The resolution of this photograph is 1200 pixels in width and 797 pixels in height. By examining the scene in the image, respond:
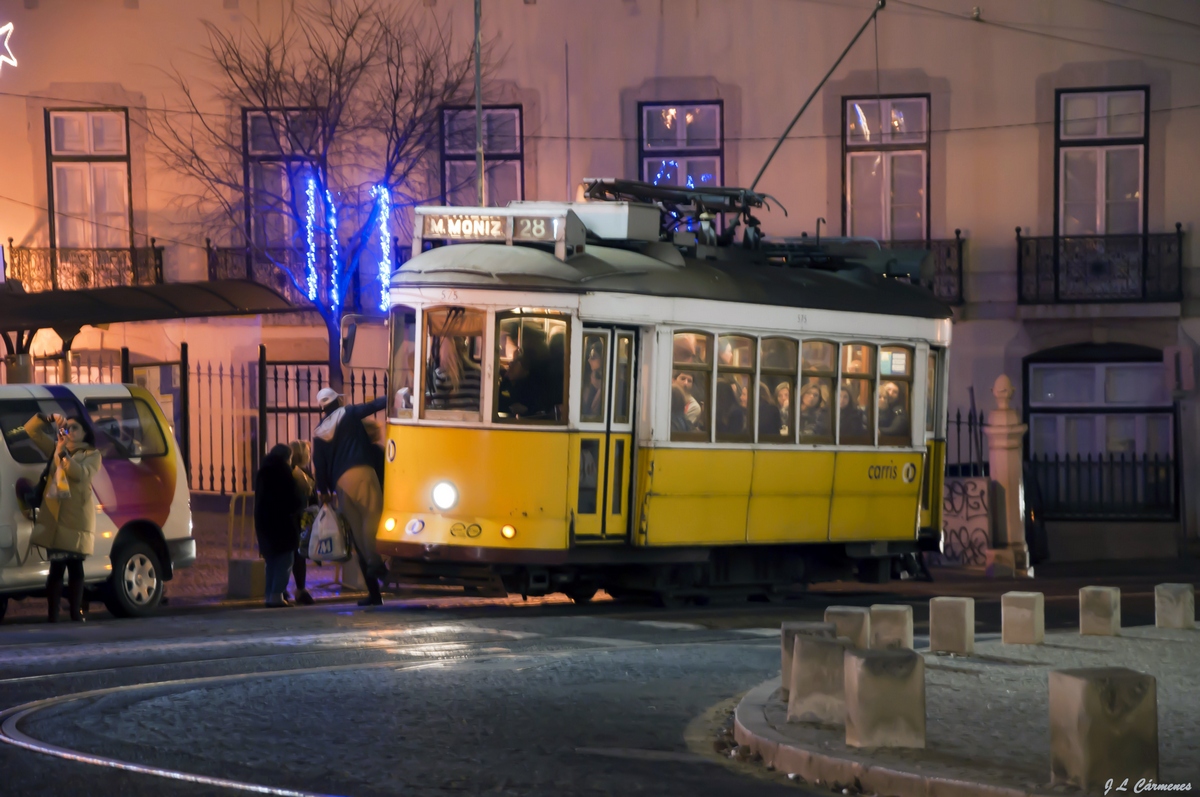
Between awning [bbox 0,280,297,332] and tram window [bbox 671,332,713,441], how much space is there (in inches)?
299

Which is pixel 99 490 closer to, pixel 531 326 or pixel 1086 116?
pixel 531 326

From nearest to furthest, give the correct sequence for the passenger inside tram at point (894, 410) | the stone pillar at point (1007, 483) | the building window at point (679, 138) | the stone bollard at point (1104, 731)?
the stone bollard at point (1104, 731), the passenger inside tram at point (894, 410), the stone pillar at point (1007, 483), the building window at point (679, 138)

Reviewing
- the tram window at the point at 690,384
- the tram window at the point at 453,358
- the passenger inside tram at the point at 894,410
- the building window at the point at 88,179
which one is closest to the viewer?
the tram window at the point at 453,358

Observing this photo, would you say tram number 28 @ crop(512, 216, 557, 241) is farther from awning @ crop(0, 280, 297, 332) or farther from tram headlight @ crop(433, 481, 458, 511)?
awning @ crop(0, 280, 297, 332)

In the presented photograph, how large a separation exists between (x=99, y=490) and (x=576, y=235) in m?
4.52

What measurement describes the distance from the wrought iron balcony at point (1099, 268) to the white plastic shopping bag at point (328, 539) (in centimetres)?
1401

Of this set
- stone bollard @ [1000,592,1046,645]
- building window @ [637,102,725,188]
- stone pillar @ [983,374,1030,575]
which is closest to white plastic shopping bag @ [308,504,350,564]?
stone bollard @ [1000,592,1046,645]

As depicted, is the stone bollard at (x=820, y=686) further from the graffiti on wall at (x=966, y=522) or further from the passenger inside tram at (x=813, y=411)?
the graffiti on wall at (x=966, y=522)

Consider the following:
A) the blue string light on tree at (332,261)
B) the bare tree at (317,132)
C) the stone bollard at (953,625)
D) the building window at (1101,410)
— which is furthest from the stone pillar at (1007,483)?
A: the stone bollard at (953,625)

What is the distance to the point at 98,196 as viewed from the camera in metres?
27.1

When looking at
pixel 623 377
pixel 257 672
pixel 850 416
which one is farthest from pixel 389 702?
pixel 850 416

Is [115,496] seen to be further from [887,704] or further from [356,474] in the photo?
[887,704]

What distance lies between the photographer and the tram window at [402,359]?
13844 millimetres

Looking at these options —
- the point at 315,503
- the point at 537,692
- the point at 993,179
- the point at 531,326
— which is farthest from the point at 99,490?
the point at 993,179
